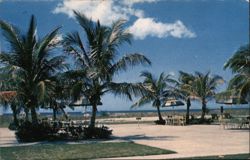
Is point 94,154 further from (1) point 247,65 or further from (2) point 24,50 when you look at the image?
(1) point 247,65

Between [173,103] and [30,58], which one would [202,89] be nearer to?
[173,103]

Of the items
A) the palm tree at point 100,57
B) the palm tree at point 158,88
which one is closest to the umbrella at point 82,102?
the palm tree at point 100,57

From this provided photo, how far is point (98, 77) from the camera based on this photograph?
61.6 feet

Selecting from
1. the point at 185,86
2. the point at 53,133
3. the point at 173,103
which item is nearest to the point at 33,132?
the point at 53,133

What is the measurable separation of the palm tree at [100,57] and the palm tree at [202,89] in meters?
16.6

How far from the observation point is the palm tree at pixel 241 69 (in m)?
22.2

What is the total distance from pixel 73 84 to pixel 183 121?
16.0m

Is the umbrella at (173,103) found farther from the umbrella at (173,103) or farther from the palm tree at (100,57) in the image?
the palm tree at (100,57)

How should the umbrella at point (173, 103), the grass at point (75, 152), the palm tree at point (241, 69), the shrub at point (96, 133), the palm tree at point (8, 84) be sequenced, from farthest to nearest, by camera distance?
1. the umbrella at point (173, 103)
2. the palm tree at point (241, 69)
3. the shrub at point (96, 133)
4. the palm tree at point (8, 84)
5. the grass at point (75, 152)

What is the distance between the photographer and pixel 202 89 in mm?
34812

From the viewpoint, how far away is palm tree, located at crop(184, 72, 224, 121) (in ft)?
114

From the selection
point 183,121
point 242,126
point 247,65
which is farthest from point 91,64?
point 183,121

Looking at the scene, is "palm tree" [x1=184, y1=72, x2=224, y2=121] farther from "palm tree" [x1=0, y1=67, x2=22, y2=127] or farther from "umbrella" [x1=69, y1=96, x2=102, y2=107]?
"palm tree" [x1=0, y1=67, x2=22, y2=127]

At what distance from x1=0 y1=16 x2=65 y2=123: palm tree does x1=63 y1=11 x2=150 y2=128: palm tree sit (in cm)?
90
